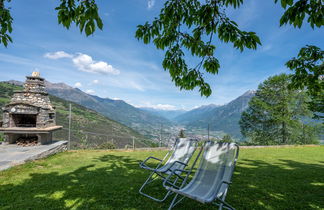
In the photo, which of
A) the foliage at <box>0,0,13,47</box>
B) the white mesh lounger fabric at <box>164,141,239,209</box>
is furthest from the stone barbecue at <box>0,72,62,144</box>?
the white mesh lounger fabric at <box>164,141,239,209</box>

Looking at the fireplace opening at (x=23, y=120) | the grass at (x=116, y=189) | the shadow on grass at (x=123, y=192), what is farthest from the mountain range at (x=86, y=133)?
the shadow on grass at (x=123, y=192)

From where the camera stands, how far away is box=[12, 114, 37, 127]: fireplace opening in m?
8.83

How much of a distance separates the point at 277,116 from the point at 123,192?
20.4 meters

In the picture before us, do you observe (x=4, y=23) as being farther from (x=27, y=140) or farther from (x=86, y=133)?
(x=86, y=133)

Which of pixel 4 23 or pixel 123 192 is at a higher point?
pixel 4 23

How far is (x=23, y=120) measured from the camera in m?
9.58

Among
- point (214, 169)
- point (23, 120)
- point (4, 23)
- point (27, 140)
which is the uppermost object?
point (4, 23)

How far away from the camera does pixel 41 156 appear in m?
6.60

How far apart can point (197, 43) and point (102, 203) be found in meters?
3.13

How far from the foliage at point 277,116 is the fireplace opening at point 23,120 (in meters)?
21.5

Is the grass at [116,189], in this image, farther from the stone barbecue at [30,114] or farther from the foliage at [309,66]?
the stone barbecue at [30,114]

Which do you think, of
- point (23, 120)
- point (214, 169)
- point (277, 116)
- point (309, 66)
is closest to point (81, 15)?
point (214, 169)

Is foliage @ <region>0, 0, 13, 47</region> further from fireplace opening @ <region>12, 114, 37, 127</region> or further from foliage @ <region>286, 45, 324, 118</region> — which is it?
fireplace opening @ <region>12, 114, 37, 127</region>

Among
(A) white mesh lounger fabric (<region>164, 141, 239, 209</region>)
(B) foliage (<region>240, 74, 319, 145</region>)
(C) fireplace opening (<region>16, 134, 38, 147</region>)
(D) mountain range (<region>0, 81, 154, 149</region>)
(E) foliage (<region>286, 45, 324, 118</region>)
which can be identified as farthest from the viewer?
(B) foliage (<region>240, 74, 319, 145</region>)
